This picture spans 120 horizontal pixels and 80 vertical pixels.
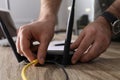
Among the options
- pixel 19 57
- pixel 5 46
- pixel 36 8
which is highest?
pixel 19 57

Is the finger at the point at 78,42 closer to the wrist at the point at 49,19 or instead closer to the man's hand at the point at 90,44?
the man's hand at the point at 90,44

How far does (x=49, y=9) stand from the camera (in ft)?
2.45

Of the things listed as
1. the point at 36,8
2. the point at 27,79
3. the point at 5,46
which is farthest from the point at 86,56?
the point at 36,8

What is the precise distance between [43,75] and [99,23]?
230 mm

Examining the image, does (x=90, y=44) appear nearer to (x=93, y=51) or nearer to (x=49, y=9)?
(x=93, y=51)

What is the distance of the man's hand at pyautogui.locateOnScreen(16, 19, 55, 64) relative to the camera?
21.1 inches

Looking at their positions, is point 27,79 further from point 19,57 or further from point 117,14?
point 117,14

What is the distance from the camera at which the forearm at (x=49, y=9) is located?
2.27 ft

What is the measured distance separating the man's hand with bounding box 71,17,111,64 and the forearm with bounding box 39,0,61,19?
0.54ft

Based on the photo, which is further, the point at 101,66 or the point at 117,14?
the point at 117,14

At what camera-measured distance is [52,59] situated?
0.56 meters

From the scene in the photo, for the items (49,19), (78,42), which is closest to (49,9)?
(49,19)

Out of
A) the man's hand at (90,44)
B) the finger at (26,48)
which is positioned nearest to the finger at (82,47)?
the man's hand at (90,44)

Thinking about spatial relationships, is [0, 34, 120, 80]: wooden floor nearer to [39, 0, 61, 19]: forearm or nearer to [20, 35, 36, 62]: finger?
[20, 35, 36, 62]: finger
